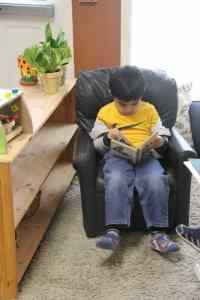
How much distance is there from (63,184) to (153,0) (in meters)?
1.42

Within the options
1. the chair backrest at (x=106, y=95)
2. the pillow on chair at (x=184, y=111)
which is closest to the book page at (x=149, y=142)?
the chair backrest at (x=106, y=95)

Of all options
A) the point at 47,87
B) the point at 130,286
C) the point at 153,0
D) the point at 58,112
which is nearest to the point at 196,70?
the point at 153,0

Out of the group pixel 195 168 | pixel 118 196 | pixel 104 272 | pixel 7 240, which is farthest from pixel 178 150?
pixel 7 240

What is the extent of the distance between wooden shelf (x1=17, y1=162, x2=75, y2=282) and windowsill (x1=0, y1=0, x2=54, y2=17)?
43.4 inches

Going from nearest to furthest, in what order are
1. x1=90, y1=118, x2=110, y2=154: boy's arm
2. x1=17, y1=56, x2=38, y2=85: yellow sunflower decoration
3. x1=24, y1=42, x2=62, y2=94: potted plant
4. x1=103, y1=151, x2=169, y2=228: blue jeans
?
x1=103, y1=151, x2=169, y2=228: blue jeans, x1=90, y1=118, x2=110, y2=154: boy's arm, x1=24, y1=42, x2=62, y2=94: potted plant, x1=17, y1=56, x2=38, y2=85: yellow sunflower decoration

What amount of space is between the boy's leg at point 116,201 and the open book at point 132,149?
8 centimetres

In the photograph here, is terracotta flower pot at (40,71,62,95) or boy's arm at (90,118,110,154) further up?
terracotta flower pot at (40,71,62,95)

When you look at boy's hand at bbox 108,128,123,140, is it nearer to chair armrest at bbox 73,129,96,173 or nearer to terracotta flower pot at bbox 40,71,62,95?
chair armrest at bbox 73,129,96,173

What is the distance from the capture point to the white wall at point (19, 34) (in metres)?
3.48

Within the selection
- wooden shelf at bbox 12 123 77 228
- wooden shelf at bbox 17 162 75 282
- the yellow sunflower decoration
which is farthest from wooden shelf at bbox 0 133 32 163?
the yellow sunflower decoration

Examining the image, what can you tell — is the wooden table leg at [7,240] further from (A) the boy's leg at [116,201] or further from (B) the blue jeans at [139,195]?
(B) the blue jeans at [139,195]

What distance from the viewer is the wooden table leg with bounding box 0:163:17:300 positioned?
77.9 inches

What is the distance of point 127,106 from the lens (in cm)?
251

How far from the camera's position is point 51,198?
9.67 ft
